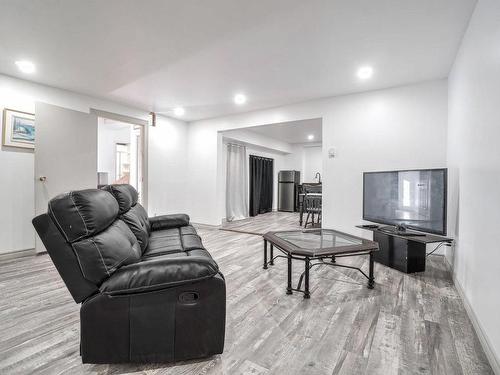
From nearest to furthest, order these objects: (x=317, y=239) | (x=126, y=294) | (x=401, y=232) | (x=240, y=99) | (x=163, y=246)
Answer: (x=126, y=294)
(x=163, y=246)
(x=317, y=239)
(x=401, y=232)
(x=240, y=99)

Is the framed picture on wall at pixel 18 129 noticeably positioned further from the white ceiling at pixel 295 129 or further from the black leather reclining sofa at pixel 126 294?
the white ceiling at pixel 295 129

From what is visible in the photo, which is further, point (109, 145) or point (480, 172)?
point (109, 145)

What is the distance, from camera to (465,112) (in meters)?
2.29

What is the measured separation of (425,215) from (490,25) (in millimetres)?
1817

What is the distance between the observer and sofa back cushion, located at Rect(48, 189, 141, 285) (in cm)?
127

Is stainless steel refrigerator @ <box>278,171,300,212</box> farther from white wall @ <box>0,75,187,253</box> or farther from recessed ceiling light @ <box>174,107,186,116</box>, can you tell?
white wall @ <box>0,75,187,253</box>

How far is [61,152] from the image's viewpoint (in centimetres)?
363

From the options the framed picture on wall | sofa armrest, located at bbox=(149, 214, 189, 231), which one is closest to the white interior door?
the framed picture on wall

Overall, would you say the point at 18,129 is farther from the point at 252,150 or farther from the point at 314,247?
the point at 252,150

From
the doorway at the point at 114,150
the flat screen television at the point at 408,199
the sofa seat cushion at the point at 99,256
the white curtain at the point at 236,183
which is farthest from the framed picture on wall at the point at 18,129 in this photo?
the flat screen television at the point at 408,199

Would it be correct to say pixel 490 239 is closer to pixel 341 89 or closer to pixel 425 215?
pixel 425 215

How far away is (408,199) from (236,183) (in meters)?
4.51

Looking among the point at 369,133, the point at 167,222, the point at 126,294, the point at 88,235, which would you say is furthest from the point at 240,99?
the point at 126,294

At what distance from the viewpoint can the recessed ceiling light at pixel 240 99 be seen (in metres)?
4.06
